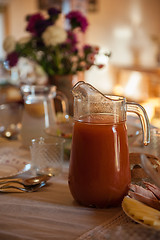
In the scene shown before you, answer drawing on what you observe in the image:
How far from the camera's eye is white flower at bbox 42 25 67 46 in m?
1.26

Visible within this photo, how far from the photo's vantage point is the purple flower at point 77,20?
4.44ft

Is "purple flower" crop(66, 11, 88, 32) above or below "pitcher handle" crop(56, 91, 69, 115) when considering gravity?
above

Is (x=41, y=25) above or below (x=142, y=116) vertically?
above

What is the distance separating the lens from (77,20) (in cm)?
136

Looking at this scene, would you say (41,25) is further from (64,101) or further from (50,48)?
(64,101)

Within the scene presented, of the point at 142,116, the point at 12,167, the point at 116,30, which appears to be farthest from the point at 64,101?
the point at 116,30

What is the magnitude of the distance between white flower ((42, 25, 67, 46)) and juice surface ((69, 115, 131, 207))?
2.39 feet

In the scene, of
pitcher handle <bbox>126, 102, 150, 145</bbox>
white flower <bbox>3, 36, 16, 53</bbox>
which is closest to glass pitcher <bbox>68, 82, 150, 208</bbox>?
pitcher handle <bbox>126, 102, 150, 145</bbox>

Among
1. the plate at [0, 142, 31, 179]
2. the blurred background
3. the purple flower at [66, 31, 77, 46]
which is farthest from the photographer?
the blurred background

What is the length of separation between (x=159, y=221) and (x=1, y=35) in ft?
24.4

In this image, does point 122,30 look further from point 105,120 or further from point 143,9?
point 105,120

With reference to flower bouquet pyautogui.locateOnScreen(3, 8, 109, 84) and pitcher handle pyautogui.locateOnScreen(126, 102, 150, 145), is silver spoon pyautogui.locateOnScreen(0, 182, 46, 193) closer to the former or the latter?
pitcher handle pyautogui.locateOnScreen(126, 102, 150, 145)

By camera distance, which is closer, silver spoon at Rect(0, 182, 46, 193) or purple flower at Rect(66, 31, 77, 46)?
silver spoon at Rect(0, 182, 46, 193)

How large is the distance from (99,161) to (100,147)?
1.0 inches
